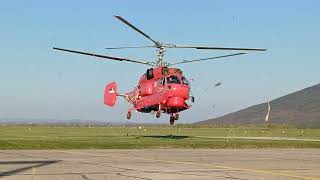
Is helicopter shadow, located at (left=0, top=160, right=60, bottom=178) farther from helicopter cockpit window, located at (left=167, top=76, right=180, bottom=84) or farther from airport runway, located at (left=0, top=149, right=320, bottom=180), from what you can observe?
helicopter cockpit window, located at (left=167, top=76, right=180, bottom=84)

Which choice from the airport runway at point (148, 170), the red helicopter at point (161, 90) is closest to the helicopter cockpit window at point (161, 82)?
the red helicopter at point (161, 90)

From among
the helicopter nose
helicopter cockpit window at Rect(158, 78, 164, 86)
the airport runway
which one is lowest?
the airport runway

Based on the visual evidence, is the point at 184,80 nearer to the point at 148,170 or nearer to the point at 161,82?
the point at 161,82

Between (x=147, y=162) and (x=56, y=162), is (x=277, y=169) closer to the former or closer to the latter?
(x=147, y=162)

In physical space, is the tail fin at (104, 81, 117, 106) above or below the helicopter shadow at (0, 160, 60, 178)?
above

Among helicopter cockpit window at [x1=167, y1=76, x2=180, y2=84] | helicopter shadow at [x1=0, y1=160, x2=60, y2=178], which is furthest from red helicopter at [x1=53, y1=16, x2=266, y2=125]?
helicopter shadow at [x1=0, y1=160, x2=60, y2=178]

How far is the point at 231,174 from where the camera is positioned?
2106cm

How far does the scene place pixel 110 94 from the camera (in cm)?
6181

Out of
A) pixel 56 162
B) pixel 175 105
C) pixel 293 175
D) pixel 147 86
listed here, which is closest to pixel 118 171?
pixel 56 162

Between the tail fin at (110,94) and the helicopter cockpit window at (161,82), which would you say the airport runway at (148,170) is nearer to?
the helicopter cockpit window at (161,82)

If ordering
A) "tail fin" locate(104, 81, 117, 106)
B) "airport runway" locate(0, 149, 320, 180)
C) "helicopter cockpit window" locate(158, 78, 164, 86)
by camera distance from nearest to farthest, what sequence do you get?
"airport runway" locate(0, 149, 320, 180) < "helicopter cockpit window" locate(158, 78, 164, 86) < "tail fin" locate(104, 81, 117, 106)

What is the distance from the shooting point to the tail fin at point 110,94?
202 ft

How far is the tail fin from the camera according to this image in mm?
61500

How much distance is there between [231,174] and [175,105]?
28616 millimetres
